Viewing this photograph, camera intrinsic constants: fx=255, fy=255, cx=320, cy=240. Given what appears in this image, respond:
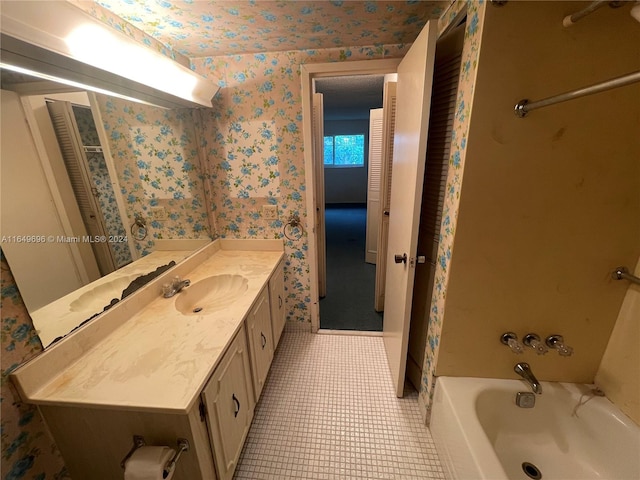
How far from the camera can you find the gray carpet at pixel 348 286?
8.06 ft

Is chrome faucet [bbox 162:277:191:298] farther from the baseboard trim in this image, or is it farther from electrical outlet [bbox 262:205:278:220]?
the baseboard trim

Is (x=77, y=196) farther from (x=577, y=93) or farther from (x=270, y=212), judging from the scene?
(x=577, y=93)

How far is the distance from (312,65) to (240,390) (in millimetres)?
1946

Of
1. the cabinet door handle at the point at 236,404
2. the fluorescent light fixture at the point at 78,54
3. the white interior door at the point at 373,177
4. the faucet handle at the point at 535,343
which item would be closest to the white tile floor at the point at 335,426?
the cabinet door handle at the point at 236,404

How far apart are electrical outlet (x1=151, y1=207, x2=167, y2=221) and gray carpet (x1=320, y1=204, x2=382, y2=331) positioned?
1.60m

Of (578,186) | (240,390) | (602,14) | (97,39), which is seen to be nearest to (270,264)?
(240,390)

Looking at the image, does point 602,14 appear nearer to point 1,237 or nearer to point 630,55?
point 630,55

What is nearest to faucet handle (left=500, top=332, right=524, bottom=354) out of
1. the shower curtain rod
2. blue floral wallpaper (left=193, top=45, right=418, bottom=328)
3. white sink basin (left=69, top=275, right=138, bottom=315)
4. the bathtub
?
the bathtub

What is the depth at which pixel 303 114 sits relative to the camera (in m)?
1.76

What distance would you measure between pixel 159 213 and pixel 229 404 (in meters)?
1.12

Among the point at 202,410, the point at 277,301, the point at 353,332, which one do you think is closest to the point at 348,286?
the point at 353,332

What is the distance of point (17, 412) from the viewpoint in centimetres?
78

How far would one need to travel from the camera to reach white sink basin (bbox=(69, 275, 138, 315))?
101 centimetres

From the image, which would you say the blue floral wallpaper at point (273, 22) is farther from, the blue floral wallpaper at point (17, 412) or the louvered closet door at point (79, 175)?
the blue floral wallpaper at point (17, 412)
